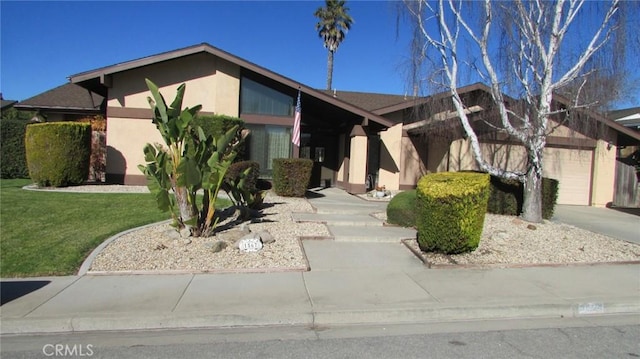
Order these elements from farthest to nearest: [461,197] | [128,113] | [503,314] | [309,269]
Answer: [128,113], [461,197], [309,269], [503,314]

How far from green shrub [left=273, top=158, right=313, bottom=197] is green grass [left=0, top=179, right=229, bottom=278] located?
6.97ft

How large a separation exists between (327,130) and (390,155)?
9.71 ft

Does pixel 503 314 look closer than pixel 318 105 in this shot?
Yes

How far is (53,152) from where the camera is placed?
1336 cm

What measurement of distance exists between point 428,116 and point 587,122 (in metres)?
4.17

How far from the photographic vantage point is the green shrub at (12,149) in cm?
1681

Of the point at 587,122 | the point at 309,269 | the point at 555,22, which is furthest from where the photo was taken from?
the point at 587,122

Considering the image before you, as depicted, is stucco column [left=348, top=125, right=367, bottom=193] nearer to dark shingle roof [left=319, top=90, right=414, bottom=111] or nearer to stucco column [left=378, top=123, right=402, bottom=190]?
stucco column [left=378, top=123, right=402, bottom=190]

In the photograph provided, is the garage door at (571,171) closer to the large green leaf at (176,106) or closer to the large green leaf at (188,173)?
the large green leaf at (188,173)

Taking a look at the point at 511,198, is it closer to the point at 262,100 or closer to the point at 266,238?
the point at 266,238

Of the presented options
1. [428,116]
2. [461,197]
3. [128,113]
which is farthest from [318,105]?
[461,197]

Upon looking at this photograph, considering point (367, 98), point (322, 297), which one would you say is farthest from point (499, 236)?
point (367, 98)

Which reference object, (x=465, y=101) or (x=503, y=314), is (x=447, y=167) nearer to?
(x=465, y=101)

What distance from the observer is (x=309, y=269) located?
660 cm
